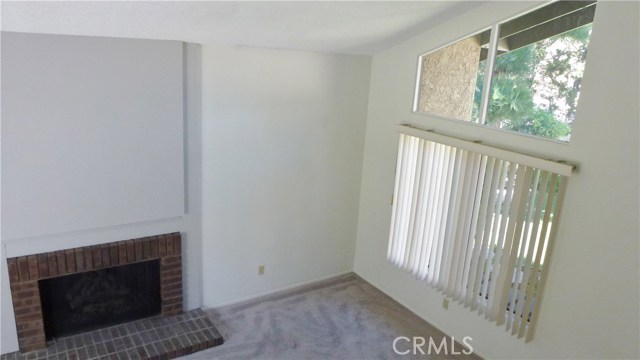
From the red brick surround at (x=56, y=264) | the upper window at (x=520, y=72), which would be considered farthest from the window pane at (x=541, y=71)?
the red brick surround at (x=56, y=264)

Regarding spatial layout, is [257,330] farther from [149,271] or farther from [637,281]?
[637,281]

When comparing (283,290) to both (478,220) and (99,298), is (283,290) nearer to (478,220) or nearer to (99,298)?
(99,298)

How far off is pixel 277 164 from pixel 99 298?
1.86 meters

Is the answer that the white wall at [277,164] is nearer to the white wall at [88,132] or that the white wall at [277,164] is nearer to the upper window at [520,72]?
the white wall at [88,132]

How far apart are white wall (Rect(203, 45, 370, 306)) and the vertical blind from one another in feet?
2.32

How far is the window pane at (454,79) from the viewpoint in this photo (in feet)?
11.9

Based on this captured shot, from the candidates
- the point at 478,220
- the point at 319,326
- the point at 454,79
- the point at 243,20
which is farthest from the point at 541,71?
the point at 319,326

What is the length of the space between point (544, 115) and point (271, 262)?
275 centimetres

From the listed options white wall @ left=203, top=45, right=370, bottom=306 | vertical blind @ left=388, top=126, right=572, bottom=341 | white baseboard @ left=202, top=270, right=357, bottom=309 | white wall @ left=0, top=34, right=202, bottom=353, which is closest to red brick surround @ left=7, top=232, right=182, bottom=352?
white wall @ left=0, top=34, right=202, bottom=353

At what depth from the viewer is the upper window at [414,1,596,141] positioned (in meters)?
3.00

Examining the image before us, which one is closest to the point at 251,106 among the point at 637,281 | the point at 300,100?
the point at 300,100

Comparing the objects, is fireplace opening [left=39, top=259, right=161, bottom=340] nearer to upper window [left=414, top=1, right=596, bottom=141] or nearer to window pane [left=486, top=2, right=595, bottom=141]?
upper window [left=414, top=1, right=596, bottom=141]

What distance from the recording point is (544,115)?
317 centimetres

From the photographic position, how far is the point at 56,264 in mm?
3365
